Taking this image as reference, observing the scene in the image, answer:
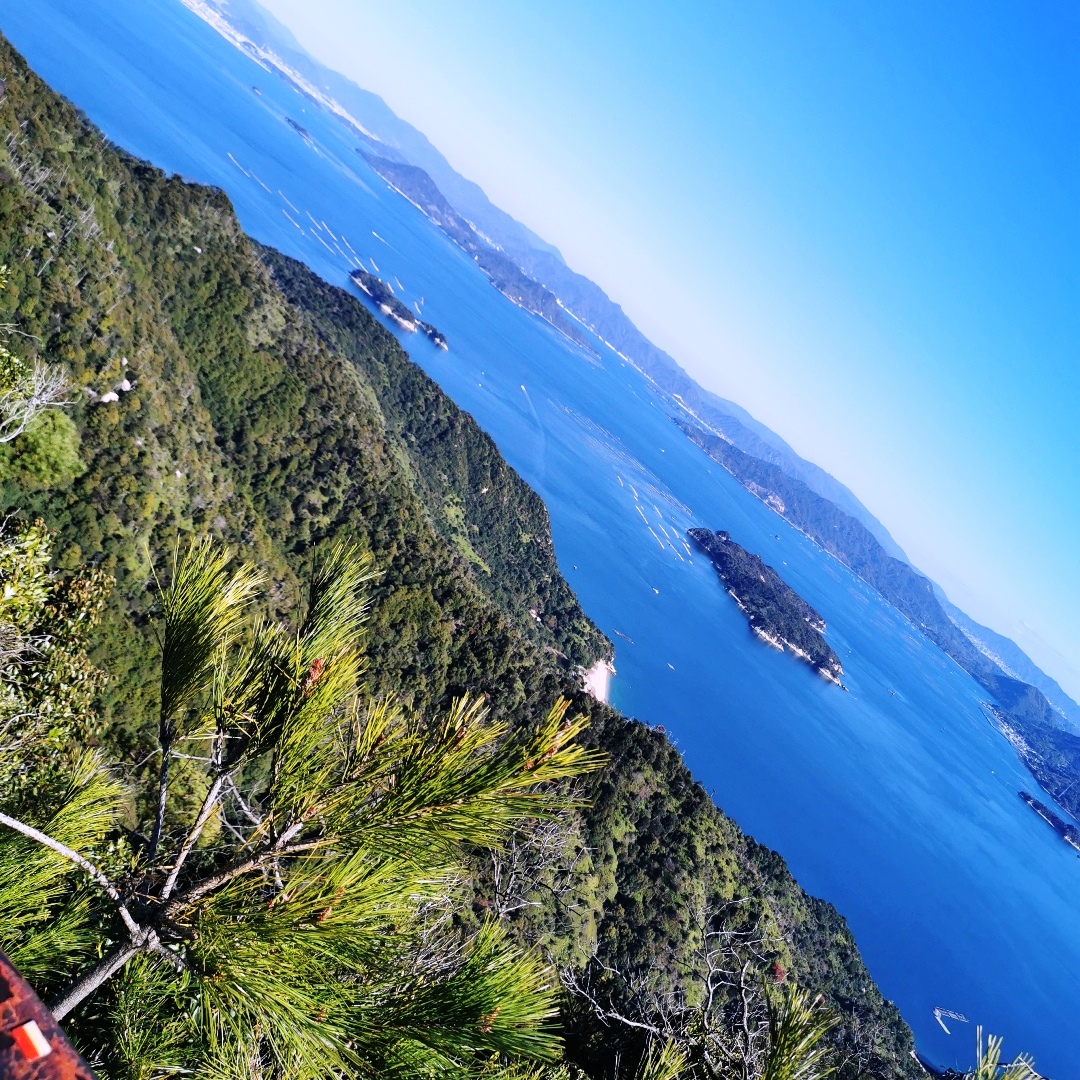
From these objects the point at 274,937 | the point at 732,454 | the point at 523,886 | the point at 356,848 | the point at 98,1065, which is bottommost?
the point at 523,886

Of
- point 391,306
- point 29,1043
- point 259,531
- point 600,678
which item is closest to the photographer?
point 29,1043

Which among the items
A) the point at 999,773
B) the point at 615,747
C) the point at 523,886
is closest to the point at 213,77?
the point at 615,747

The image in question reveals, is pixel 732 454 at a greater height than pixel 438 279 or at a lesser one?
greater

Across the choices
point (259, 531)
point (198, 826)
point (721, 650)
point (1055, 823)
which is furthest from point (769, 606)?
point (198, 826)

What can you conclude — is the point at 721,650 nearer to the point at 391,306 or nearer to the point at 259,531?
the point at 259,531

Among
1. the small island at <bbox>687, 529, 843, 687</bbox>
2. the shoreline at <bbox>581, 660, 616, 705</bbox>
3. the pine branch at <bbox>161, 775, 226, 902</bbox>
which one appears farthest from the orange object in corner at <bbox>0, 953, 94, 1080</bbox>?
the small island at <bbox>687, 529, 843, 687</bbox>

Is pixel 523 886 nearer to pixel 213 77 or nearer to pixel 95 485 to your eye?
pixel 95 485
